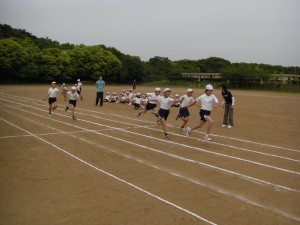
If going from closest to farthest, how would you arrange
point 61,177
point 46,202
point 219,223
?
point 219,223 < point 46,202 < point 61,177

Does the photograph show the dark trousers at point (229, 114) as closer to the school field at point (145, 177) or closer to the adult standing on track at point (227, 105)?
the adult standing on track at point (227, 105)

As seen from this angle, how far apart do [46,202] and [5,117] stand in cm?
1226

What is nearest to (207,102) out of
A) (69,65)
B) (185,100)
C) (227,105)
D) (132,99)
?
(185,100)

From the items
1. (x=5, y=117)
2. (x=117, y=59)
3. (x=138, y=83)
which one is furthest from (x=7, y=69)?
(x=5, y=117)

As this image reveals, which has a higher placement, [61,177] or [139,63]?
[139,63]

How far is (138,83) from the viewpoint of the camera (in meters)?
83.1

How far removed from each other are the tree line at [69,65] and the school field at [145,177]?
5106 centimetres

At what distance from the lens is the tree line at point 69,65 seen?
59531 millimetres

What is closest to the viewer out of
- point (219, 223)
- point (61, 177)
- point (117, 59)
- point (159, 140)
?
→ point (219, 223)

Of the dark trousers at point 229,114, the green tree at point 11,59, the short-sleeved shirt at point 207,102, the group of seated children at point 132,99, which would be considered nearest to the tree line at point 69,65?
the green tree at point 11,59

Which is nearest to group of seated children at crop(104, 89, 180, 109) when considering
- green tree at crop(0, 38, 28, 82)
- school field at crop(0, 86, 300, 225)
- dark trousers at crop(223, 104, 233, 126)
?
dark trousers at crop(223, 104, 233, 126)

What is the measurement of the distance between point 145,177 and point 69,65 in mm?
65512

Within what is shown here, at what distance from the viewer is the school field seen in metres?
5.36

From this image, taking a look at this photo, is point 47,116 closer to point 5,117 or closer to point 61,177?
point 5,117
